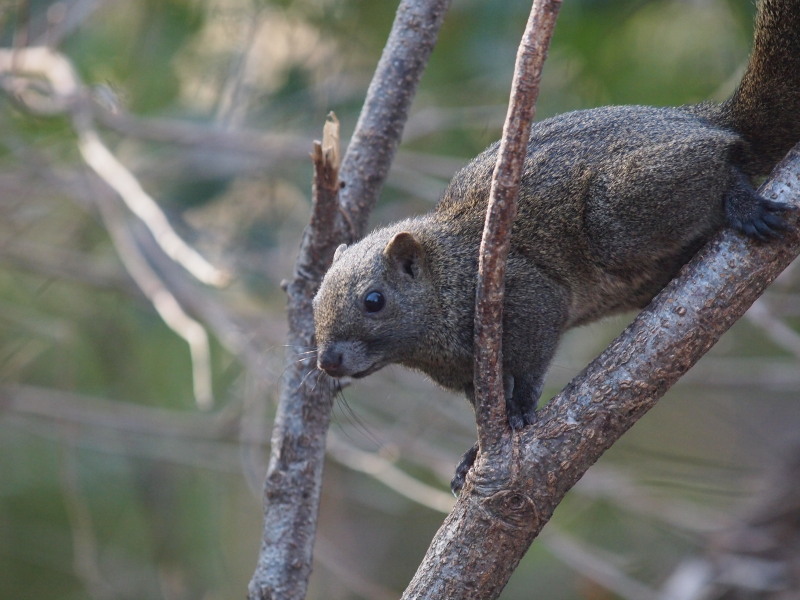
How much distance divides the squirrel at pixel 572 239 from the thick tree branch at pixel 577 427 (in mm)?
447

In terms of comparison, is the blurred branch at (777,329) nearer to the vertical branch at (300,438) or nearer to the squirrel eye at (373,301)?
the squirrel eye at (373,301)

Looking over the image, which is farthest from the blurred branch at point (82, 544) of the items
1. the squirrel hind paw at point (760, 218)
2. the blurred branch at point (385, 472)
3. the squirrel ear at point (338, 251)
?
the squirrel hind paw at point (760, 218)

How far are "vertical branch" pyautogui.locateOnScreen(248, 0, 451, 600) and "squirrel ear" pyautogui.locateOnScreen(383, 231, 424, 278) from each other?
29 cm

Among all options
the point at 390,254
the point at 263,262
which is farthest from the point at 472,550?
the point at 263,262

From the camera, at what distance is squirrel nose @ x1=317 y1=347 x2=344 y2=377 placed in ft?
11.1

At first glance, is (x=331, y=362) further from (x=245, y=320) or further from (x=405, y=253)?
(x=245, y=320)

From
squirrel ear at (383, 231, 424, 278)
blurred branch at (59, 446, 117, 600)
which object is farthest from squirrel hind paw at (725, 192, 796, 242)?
blurred branch at (59, 446, 117, 600)

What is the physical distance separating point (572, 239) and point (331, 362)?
1.03 metres

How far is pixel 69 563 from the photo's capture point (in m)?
8.42

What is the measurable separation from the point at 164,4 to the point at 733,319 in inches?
219

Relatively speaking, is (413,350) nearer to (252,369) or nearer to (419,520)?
(252,369)

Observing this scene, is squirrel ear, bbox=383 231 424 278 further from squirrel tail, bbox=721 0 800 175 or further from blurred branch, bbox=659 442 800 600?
blurred branch, bbox=659 442 800 600

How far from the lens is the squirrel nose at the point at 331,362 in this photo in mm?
3381

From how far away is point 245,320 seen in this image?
656 centimetres
